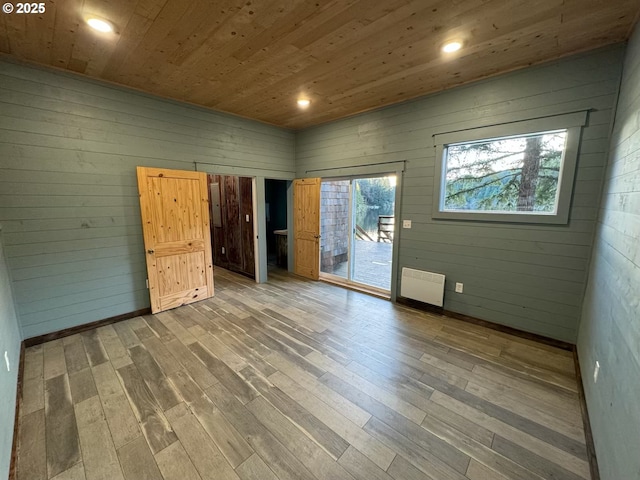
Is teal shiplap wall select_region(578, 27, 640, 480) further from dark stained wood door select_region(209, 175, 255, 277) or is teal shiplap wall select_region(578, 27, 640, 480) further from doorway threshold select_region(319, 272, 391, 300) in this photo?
dark stained wood door select_region(209, 175, 255, 277)

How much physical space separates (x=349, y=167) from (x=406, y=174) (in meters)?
1.08

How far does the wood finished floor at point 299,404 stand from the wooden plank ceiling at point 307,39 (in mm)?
2960

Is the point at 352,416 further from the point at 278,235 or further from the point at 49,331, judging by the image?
the point at 278,235

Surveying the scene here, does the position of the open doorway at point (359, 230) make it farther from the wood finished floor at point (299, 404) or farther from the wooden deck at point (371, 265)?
the wood finished floor at point (299, 404)

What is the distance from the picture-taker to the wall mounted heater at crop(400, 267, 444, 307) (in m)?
3.49

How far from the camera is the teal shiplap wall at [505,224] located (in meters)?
2.47

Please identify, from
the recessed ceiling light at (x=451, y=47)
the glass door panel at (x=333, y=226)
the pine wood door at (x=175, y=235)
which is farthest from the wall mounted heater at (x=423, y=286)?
the pine wood door at (x=175, y=235)

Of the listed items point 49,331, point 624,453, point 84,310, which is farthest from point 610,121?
point 49,331

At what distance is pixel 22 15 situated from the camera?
193 cm

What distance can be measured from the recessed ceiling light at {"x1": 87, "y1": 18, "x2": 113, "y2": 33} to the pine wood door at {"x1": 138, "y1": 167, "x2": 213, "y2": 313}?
154 centimetres

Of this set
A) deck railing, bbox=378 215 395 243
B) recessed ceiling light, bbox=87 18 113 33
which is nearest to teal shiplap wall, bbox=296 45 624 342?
deck railing, bbox=378 215 395 243

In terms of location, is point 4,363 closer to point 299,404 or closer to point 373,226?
point 299,404

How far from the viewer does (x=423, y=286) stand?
3.63 meters

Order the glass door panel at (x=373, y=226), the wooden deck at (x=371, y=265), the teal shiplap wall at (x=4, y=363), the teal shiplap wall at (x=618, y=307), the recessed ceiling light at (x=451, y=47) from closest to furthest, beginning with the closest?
the teal shiplap wall at (x=618, y=307), the teal shiplap wall at (x=4, y=363), the recessed ceiling light at (x=451, y=47), the glass door panel at (x=373, y=226), the wooden deck at (x=371, y=265)
